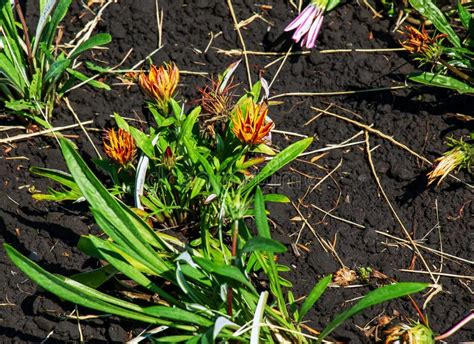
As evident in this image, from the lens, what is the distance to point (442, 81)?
2.31m

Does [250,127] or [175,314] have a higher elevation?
[250,127]

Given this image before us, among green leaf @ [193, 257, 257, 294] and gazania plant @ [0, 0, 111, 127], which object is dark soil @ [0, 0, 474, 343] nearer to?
gazania plant @ [0, 0, 111, 127]

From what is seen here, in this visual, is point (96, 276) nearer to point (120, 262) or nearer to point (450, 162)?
point (120, 262)

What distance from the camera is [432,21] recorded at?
2.40 meters

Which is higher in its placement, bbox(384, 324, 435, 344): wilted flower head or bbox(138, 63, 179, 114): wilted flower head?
bbox(138, 63, 179, 114): wilted flower head

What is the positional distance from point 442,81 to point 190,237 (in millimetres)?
879

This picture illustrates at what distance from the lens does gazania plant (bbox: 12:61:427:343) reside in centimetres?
175

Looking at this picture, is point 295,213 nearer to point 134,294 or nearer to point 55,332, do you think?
point 134,294

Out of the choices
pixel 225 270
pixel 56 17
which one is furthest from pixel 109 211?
pixel 56 17

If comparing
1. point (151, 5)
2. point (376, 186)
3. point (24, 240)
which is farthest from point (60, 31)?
point (376, 186)

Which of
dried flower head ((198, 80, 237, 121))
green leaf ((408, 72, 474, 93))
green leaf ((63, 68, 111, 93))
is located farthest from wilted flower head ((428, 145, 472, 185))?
green leaf ((63, 68, 111, 93))

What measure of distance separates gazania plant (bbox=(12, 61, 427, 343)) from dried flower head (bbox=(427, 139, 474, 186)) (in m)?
0.42

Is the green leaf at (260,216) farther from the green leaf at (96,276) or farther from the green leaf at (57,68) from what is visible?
the green leaf at (57,68)

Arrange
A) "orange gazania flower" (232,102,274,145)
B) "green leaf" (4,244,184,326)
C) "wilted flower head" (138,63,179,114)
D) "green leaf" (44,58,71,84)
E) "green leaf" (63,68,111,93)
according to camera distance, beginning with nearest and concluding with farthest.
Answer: "green leaf" (4,244,184,326), "orange gazania flower" (232,102,274,145), "wilted flower head" (138,63,179,114), "green leaf" (44,58,71,84), "green leaf" (63,68,111,93)
